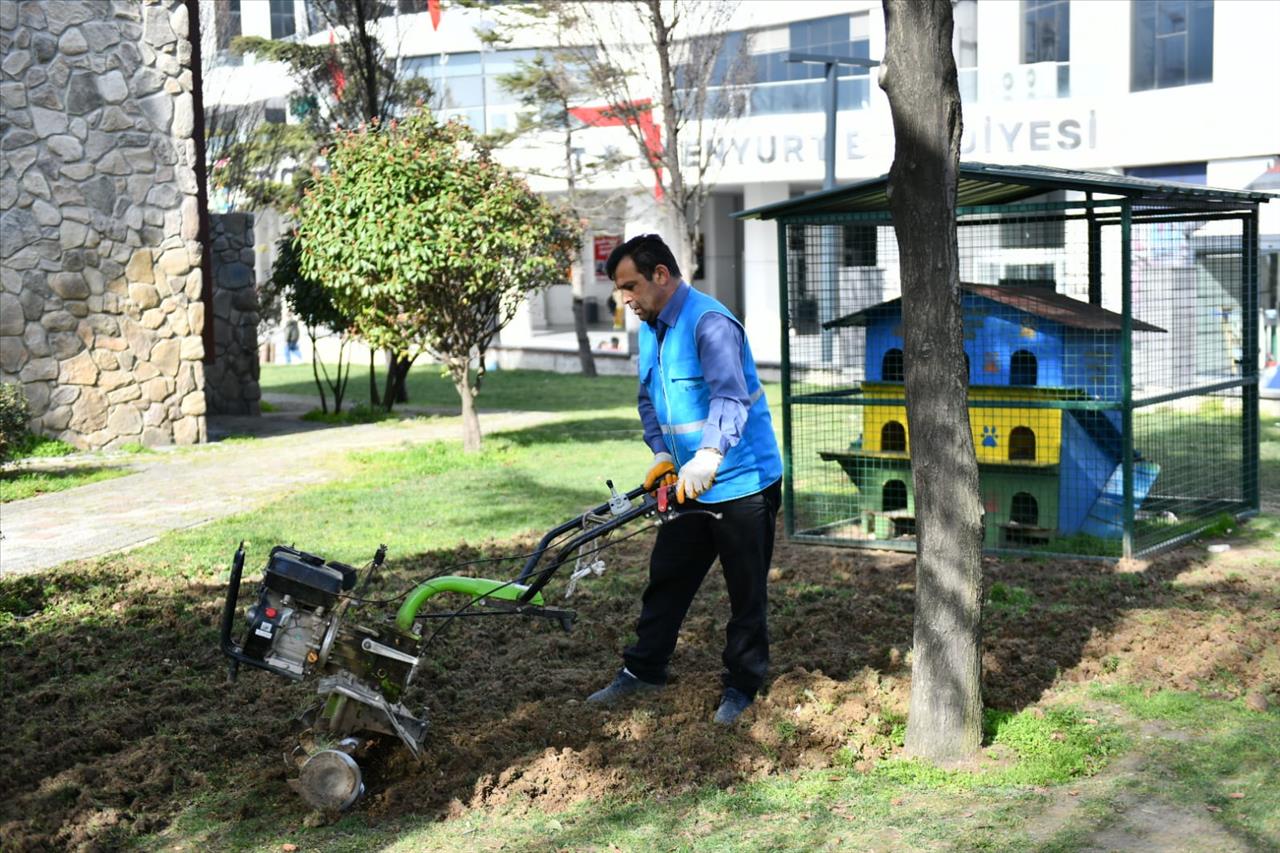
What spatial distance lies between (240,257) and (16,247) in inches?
184

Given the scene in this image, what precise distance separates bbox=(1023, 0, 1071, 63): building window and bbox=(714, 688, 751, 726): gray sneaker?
70.3 feet

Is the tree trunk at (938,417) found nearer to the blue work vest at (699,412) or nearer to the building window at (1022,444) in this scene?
the blue work vest at (699,412)

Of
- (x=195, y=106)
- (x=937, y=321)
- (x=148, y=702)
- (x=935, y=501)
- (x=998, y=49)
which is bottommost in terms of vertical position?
(x=148, y=702)

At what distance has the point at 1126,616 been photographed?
22.8ft

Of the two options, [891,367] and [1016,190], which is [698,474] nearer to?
[891,367]

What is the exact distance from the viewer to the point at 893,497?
Answer: 30.5 ft

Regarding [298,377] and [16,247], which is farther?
[298,377]

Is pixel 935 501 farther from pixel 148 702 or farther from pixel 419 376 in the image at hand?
pixel 419 376

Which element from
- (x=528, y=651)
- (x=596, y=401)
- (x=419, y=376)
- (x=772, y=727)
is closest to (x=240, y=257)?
(x=596, y=401)

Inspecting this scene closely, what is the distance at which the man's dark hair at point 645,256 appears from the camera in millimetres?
5328

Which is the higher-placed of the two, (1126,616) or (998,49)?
(998,49)

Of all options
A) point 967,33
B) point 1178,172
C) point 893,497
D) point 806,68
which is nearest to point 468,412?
point 893,497

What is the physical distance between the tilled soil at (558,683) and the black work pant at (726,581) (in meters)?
0.17

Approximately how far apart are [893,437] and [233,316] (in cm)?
1176
